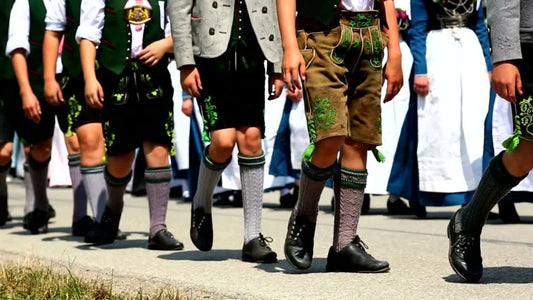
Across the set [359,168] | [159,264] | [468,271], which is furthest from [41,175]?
[468,271]

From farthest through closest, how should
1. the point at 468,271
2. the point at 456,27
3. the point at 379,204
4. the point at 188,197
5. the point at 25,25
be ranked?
the point at 188,197
the point at 379,204
the point at 456,27
the point at 25,25
the point at 468,271

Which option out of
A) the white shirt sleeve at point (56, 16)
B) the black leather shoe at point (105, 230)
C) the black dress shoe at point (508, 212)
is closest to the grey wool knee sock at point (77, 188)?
the black leather shoe at point (105, 230)

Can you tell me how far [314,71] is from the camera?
16.8 ft

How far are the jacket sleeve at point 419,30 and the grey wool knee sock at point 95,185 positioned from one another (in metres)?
2.46

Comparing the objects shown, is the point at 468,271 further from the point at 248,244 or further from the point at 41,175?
the point at 41,175

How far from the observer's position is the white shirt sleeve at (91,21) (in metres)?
6.55

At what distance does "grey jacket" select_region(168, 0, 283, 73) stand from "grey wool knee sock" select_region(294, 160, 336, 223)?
77cm

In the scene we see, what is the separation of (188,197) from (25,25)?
12.2 ft

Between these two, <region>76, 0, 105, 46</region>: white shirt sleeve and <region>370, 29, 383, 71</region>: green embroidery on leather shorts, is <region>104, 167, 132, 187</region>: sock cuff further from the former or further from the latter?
<region>370, 29, 383, 71</region>: green embroidery on leather shorts

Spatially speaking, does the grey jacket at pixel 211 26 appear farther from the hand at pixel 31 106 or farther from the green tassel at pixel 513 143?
the hand at pixel 31 106

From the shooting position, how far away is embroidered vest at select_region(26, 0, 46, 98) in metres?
7.91

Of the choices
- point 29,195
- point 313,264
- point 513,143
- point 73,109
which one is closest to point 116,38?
point 73,109

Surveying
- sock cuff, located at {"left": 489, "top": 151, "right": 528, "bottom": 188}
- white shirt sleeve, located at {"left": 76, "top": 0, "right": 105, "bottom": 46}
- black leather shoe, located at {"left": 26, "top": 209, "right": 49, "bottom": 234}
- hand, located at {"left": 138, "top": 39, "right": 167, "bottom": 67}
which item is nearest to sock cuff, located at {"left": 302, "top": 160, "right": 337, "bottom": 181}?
sock cuff, located at {"left": 489, "top": 151, "right": 528, "bottom": 188}

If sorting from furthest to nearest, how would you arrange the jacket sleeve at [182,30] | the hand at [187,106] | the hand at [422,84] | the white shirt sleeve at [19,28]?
the hand at [187,106]
the hand at [422,84]
the white shirt sleeve at [19,28]
the jacket sleeve at [182,30]
